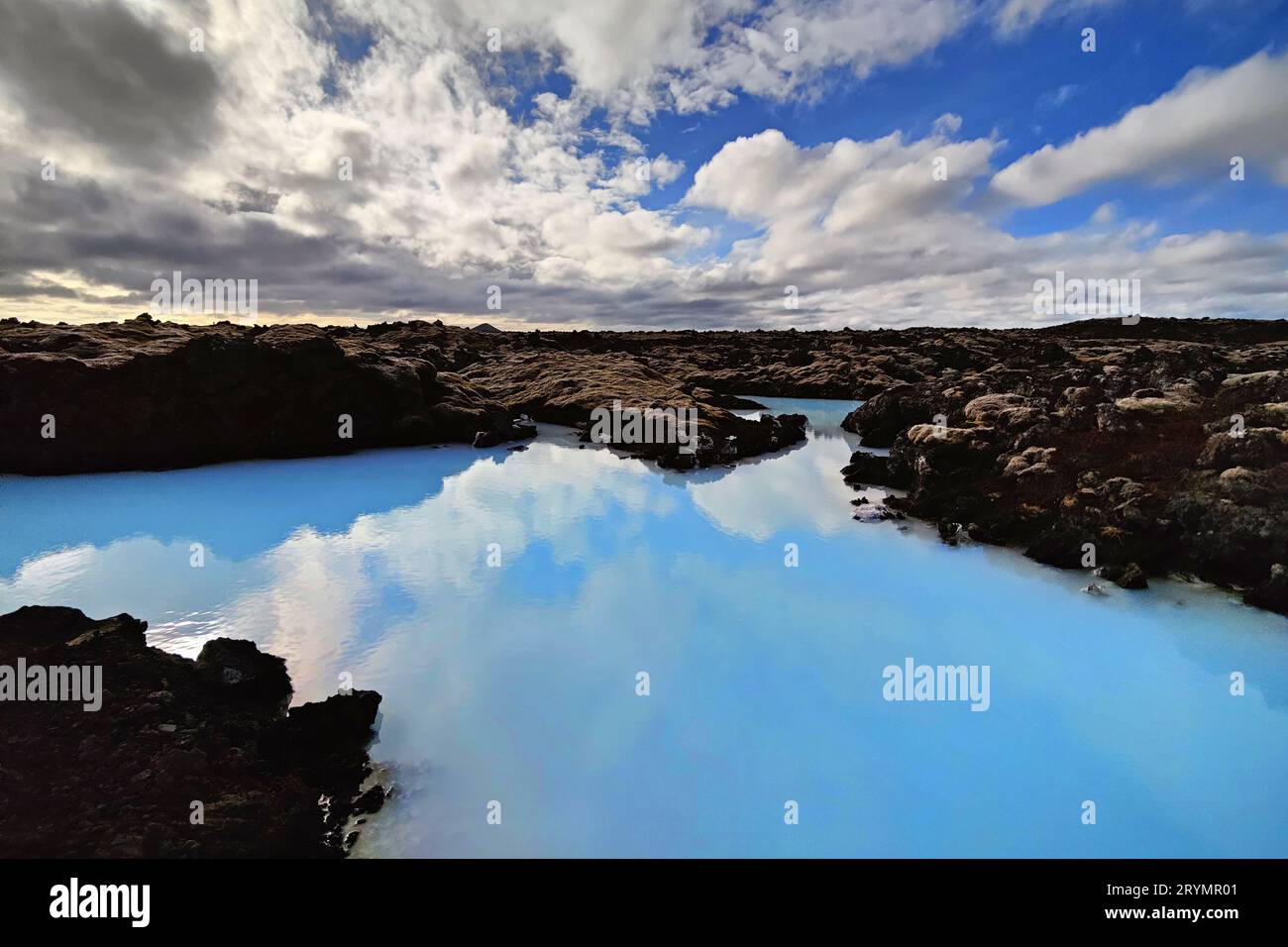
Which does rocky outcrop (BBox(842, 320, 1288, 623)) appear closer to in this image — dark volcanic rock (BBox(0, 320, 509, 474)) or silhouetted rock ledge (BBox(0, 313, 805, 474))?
silhouetted rock ledge (BBox(0, 313, 805, 474))

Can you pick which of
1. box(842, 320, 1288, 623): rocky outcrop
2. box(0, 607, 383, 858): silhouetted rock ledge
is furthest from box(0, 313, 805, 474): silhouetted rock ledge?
box(0, 607, 383, 858): silhouetted rock ledge

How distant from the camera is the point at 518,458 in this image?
3366 centimetres

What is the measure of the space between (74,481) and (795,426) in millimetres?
41099

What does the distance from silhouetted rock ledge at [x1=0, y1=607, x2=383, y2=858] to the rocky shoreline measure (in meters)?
19.3

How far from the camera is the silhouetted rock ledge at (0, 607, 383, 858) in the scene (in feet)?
20.5

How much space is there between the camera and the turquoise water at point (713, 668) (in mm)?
7930

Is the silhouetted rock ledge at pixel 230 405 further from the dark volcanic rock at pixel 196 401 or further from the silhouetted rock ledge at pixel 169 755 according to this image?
the silhouetted rock ledge at pixel 169 755

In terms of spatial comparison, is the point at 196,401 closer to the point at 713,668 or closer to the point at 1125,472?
the point at 713,668

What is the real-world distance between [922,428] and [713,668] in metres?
21.2

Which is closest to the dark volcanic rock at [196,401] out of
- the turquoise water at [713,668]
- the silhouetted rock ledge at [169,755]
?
the turquoise water at [713,668]

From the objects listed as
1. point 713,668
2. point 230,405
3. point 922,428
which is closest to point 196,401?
point 230,405

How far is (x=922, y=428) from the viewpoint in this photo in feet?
A: 91.1
